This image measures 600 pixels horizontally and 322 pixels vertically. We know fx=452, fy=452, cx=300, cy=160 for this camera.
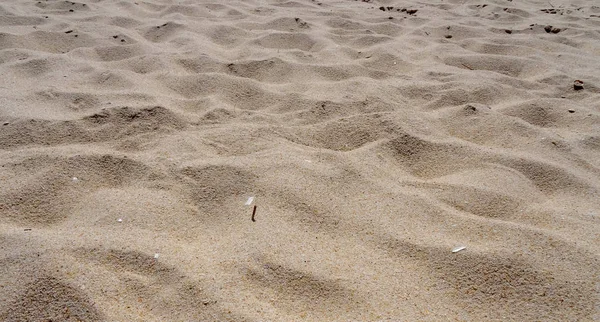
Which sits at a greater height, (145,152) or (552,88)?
(552,88)

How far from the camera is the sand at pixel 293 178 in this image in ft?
3.43

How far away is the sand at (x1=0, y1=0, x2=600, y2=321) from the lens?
105 centimetres

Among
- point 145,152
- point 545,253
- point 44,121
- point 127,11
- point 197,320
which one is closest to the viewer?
point 197,320

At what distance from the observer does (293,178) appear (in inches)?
56.3

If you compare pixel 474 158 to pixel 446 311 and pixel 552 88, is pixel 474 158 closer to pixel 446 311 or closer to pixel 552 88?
pixel 446 311

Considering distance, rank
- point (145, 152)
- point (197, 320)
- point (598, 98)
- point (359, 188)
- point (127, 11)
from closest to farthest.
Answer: point (197, 320) → point (359, 188) → point (145, 152) → point (598, 98) → point (127, 11)

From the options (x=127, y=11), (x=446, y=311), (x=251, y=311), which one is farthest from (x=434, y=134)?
(x=127, y=11)

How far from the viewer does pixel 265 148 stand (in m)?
1.60

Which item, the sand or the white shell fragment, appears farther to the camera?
the white shell fragment

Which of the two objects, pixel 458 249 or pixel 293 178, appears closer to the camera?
pixel 458 249

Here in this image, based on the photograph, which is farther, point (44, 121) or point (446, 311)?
point (44, 121)

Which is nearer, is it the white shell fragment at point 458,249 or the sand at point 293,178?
the sand at point 293,178

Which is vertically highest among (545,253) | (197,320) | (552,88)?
(552,88)

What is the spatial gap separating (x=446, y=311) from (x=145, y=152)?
3.56ft
